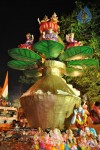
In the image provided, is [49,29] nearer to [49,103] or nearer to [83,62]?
[83,62]

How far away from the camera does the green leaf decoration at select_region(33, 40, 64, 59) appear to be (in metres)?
8.43

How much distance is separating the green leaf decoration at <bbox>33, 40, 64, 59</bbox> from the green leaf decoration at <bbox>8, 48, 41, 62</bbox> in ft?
0.84

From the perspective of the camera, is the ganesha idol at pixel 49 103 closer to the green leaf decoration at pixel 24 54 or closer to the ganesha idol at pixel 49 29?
the green leaf decoration at pixel 24 54

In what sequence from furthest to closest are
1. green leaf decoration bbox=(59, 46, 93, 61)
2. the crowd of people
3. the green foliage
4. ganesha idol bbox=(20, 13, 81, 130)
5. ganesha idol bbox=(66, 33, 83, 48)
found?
the green foliage → ganesha idol bbox=(66, 33, 83, 48) → green leaf decoration bbox=(59, 46, 93, 61) → ganesha idol bbox=(20, 13, 81, 130) → the crowd of people

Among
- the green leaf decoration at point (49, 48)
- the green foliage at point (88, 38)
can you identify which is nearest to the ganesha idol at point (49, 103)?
the green leaf decoration at point (49, 48)

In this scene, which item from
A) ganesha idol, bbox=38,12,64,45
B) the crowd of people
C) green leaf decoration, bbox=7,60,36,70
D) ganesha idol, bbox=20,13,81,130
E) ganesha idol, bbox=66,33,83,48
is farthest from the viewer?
green leaf decoration, bbox=7,60,36,70

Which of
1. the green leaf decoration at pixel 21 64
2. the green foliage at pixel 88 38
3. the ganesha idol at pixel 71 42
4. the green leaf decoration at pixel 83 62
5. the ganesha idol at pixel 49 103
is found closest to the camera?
the ganesha idol at pixel 49 103

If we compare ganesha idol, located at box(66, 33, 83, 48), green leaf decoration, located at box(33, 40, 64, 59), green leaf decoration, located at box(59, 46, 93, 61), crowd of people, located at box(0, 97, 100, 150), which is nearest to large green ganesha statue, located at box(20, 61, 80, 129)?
crowd of people, located at box(0, 97, 100, 150)

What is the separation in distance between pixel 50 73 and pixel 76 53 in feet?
3.81

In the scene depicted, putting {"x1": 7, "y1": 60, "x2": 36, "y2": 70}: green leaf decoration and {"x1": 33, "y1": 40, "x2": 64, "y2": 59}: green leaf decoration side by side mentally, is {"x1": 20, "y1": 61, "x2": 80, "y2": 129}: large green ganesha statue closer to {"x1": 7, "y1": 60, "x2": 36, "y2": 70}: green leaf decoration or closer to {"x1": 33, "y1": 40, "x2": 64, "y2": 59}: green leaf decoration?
{"x1": 33, "y1": 40, "x2": 64, "y2": 59}: green leaf decoration

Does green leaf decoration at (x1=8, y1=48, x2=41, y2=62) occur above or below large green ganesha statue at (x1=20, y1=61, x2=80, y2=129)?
above

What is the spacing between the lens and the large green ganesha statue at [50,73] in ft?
27.6

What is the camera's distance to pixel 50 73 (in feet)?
30.7

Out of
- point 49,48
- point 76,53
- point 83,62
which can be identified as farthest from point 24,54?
point 83,62
